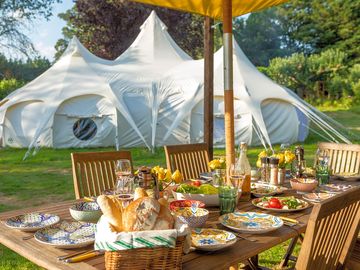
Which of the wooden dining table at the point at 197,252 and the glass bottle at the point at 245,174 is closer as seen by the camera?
the wooden dining table at the point at 197,252

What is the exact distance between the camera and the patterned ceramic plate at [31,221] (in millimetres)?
2049

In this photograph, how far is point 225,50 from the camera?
3141 millimetres

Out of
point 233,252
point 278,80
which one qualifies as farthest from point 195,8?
point 278,80

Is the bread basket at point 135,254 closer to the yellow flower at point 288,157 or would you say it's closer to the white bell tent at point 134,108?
the yellow flower at point 288,157

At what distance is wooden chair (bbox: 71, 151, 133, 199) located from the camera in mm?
3197

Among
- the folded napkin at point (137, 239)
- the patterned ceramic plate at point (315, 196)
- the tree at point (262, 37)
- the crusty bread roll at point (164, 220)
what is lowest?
the patterned ceramic plate at point (315, 196)

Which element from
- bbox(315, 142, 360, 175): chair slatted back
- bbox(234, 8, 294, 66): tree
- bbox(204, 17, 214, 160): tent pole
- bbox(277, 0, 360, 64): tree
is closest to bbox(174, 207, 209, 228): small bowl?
bbox(315, 142, 360, 175): chair slatted back

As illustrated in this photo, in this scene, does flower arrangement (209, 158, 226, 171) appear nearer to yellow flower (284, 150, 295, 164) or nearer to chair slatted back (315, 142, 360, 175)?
yellow flower (284, 150, 295, 164)

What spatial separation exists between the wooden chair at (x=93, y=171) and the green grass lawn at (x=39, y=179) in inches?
52.3

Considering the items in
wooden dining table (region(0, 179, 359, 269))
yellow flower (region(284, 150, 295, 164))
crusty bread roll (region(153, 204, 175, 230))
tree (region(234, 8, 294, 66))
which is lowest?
wooden dining table (region(0, 179, 359, 269))

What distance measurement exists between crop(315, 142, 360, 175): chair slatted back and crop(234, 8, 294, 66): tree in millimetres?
40469

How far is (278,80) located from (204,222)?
25.5 metres

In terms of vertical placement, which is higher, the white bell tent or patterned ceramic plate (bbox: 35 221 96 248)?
the white bell tent

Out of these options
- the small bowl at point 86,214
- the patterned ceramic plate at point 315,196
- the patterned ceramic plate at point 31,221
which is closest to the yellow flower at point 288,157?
the patterned ceramic plate at point 315,196
